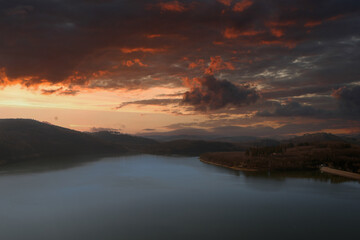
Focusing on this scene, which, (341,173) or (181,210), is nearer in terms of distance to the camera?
(181,210)

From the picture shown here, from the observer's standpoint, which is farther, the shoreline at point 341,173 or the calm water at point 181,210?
the shoreline at point 341,173

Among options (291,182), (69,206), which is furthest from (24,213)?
(291,182)

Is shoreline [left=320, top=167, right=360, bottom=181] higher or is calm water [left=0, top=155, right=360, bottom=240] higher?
shoreline [left=320, top=167, right=360, bottom=181]

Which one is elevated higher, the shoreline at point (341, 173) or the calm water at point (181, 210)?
the shoreline at point (341, 173)

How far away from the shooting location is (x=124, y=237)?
1660 inches

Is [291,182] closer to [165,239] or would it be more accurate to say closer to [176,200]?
[176,200]

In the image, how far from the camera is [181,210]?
57594 millimetres

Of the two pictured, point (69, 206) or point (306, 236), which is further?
point (69, 206)

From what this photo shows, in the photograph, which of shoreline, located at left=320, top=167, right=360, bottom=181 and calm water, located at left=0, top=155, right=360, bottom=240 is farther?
shoreline, located at left=320, top=167, right=360, bottom=181

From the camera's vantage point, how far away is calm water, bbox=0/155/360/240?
144 ft

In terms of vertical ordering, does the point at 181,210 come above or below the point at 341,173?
below

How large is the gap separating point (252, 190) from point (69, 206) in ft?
153

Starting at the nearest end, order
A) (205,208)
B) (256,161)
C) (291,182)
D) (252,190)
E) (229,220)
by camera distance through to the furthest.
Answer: (229,220), (205,208), (252,190), (291,182), (256,161)

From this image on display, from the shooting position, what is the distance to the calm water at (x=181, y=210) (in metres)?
44.0
